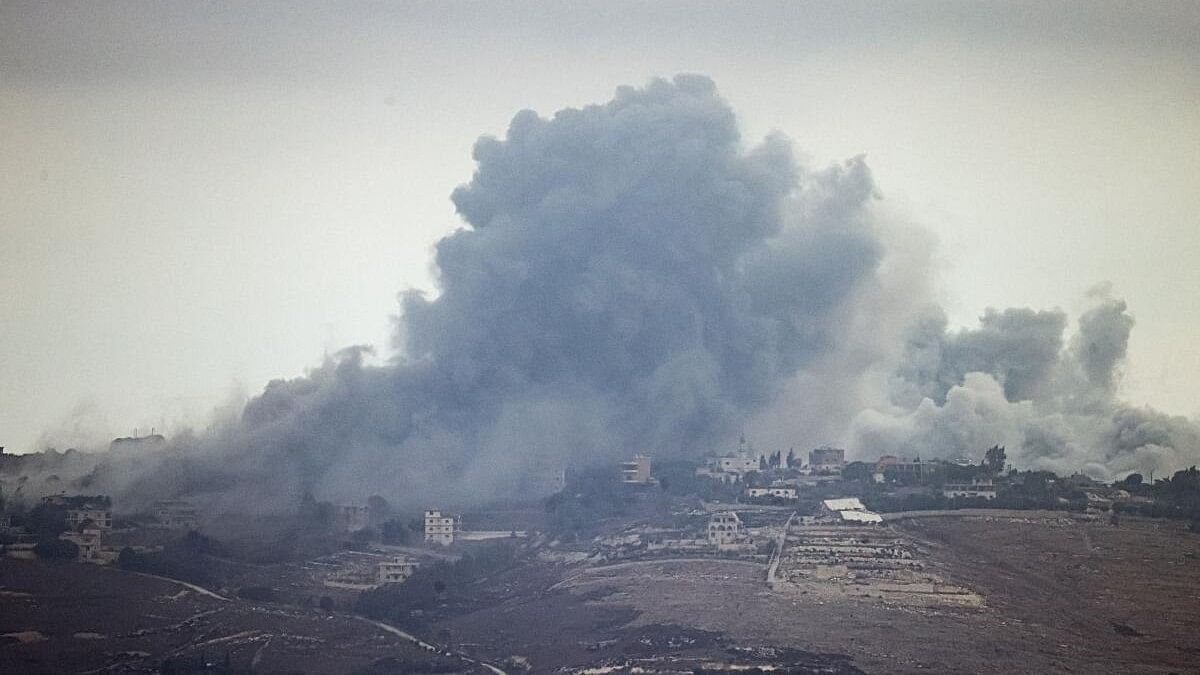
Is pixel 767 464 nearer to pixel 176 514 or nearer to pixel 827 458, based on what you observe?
pixel 827 458

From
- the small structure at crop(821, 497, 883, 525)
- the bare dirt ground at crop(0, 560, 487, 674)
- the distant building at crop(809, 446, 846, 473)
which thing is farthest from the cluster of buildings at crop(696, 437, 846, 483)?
the bare dirt ground at crop(0, 560, 487, 674)

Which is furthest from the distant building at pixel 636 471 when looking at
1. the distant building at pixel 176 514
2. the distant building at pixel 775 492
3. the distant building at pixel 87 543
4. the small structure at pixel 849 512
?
the distant building at pixel 87 543

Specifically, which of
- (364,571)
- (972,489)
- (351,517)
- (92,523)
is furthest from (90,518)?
(972,489)

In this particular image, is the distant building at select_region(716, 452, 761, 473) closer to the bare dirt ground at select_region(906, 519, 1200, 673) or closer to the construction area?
the construction area

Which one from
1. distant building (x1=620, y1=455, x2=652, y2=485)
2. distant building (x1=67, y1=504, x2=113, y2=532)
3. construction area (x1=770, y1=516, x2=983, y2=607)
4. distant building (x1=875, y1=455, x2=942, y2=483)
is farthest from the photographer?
distant building (x1=620, y1=455, x2=652, y2=485)

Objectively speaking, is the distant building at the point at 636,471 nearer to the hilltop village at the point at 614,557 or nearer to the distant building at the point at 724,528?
the hilltop village at the point at 614,557

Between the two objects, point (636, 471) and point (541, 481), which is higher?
point (636, 471)
